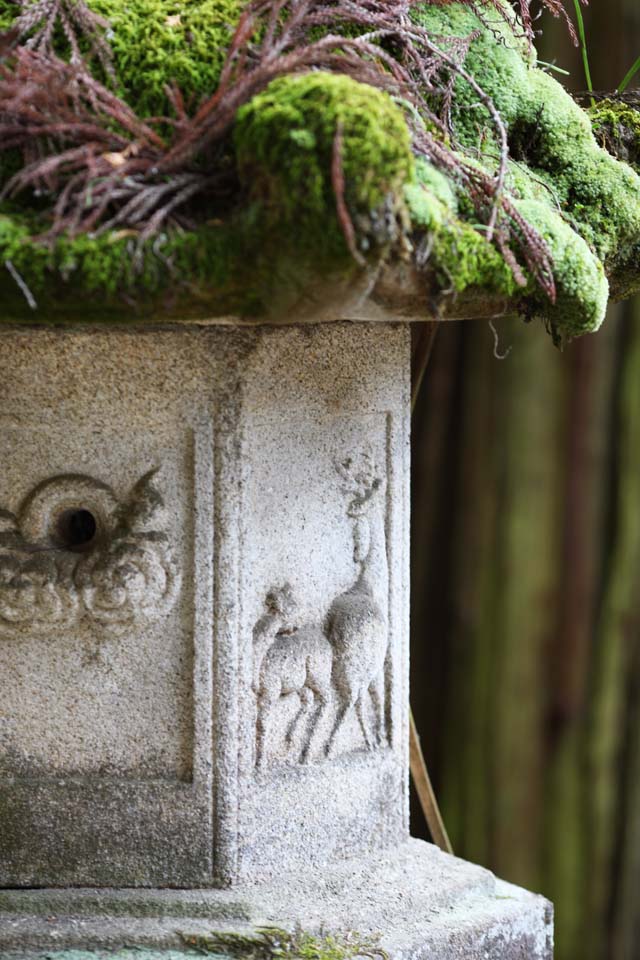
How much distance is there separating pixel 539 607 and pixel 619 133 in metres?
1.64

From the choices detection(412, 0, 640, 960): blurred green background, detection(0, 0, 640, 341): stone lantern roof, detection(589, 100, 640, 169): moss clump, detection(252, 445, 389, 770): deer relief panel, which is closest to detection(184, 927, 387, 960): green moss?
detection(252, 445, 389, 770): deer relief panel

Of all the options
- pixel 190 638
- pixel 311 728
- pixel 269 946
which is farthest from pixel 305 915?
pixel 190 638

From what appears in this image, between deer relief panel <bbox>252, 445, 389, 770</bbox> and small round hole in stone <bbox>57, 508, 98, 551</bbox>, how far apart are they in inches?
9.1

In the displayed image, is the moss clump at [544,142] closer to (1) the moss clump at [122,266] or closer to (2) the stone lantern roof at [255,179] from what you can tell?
(2) the stone lantern roof at [255,179]

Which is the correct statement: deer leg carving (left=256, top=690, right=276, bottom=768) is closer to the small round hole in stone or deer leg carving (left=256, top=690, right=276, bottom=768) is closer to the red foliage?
the small round hole in stone

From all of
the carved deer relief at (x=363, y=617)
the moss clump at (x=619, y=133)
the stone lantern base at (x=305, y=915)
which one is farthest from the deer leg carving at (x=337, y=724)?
the moss clump at (x=619, y=133)

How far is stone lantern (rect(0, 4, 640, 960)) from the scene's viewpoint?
153 centimetres

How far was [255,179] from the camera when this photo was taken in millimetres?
1214

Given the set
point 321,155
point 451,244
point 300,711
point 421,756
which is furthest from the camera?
point 421,756

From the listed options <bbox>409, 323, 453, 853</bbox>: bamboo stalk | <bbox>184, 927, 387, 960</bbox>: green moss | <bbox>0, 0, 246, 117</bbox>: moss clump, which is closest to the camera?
<bbox>0, 0, 246, 117</bbox>: moss clump

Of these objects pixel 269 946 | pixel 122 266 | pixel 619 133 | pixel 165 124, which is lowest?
pixel 269 946

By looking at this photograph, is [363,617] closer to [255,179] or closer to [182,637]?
[182,637]

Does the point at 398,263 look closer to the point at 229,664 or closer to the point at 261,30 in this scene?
the point at 261,30

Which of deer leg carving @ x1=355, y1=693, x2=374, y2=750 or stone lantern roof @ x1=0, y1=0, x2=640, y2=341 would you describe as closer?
stone lantern roof @ x1=0, y1=0, x2=640, y2=341
